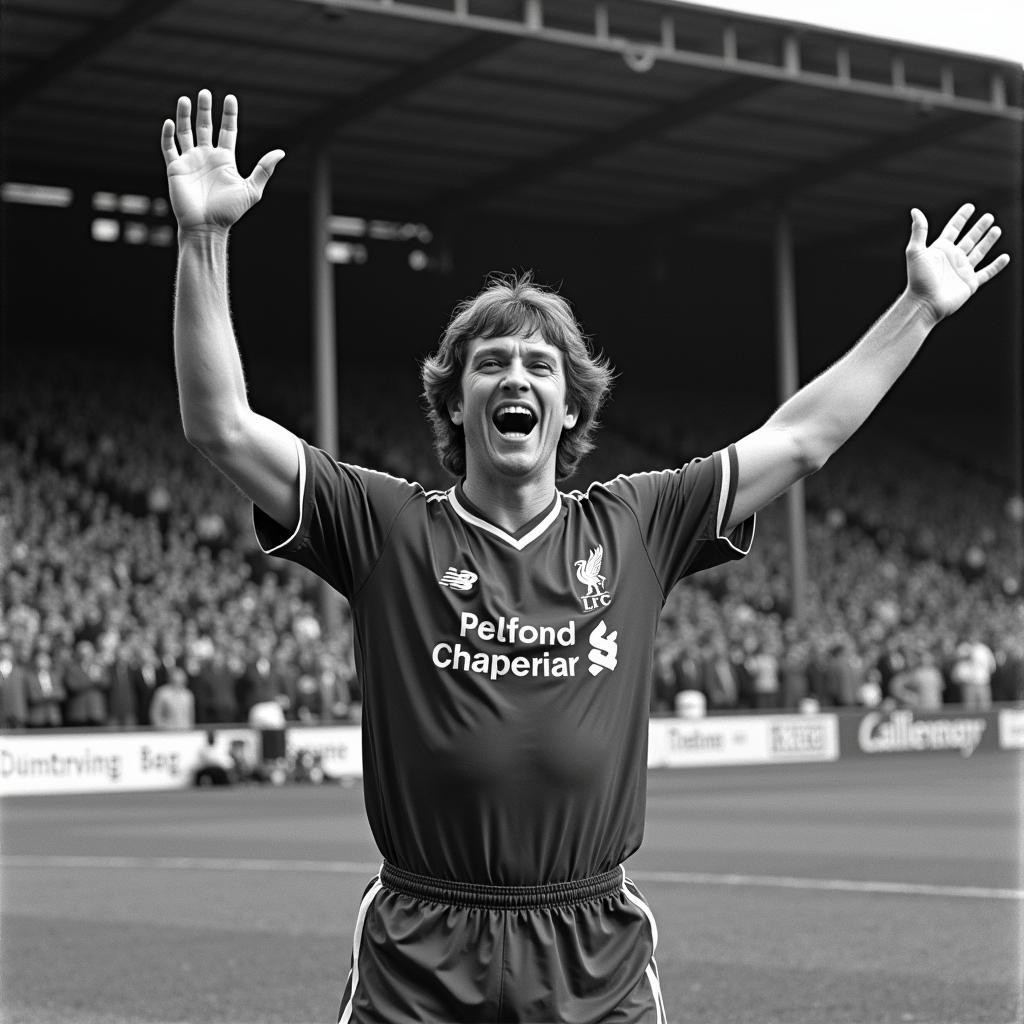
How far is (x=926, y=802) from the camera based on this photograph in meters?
20.8

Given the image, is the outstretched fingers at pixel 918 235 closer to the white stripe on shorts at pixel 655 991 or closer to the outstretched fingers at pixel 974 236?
the outstretched fingers at pixel 974 236

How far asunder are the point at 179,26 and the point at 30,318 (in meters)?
13.7

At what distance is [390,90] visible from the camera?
32906 millimetres

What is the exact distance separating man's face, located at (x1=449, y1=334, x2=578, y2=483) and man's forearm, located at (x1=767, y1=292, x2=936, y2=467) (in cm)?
54

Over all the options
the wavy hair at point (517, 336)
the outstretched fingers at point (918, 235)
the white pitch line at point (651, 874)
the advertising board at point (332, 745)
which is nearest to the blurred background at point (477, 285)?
the advertising board at point (332, 745)

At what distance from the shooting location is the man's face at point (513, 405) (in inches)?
149

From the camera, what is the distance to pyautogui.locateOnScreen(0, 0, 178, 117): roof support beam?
94.9 ft

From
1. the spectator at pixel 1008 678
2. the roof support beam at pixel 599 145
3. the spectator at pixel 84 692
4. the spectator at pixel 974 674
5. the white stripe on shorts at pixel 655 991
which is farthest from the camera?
the spectator at pixel 1008 678

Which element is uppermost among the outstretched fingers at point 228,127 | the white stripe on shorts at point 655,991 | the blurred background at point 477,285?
the blurred background at point 477,285

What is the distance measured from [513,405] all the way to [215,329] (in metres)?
0.63

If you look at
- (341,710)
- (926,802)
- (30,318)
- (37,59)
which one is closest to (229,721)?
(341,710)

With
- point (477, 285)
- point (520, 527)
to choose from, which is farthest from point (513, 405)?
point (477, 285)

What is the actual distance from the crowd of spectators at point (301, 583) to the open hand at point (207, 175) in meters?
21.4

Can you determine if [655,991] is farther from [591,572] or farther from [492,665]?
[591,572]
